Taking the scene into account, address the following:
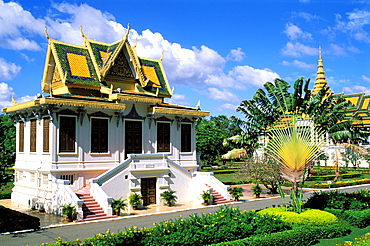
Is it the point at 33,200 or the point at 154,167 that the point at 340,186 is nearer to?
the point at 154,167

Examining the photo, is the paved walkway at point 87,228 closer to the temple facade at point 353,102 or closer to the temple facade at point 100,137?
the temple facade at point 100,137

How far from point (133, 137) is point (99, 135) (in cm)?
255

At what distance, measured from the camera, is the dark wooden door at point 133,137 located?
25289 mm

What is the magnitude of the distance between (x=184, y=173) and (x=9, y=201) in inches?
472

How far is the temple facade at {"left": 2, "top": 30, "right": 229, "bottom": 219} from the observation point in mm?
21828

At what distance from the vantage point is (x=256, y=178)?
28453 mm

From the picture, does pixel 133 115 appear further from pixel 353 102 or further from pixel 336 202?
pixel 353 102

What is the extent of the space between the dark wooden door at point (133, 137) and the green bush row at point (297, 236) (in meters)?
14.0

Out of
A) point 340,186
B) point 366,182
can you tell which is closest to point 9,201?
point 340,186

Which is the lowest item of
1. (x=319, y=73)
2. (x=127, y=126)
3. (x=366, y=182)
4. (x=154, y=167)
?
(x=366, y=182)

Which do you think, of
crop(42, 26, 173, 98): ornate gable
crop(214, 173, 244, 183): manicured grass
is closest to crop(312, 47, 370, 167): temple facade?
crop(214, 173, 244, 183): manicured grass

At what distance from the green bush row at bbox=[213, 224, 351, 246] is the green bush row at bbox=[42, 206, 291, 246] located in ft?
2.02

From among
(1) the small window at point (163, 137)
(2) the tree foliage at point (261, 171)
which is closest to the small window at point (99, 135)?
(1) the small window at point (163, 137)

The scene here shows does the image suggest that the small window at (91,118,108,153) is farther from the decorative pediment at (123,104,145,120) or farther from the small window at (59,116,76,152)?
the decorative pediment at (123,104,145,120)
